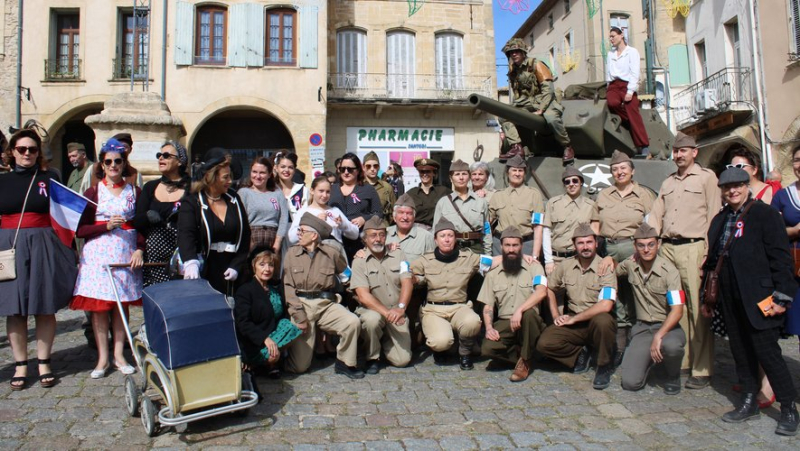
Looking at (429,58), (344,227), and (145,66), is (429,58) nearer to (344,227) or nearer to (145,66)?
(145,66)

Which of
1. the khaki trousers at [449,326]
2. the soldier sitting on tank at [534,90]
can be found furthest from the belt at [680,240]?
the soldier sitting on tank at [534,90]

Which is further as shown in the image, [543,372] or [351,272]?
[351,272]

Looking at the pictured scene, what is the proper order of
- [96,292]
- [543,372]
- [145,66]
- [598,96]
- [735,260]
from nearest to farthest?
[735,260]
[96,292]
[543,372]
[598,96]
[145,66]

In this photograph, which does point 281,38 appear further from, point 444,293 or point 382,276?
point 444,293

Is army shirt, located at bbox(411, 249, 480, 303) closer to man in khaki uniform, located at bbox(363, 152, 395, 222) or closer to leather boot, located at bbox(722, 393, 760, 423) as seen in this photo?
man in khaki uniform, located at bbox(363, 152, 395, 222)

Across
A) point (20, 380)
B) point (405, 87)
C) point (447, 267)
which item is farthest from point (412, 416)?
point (405, 87)

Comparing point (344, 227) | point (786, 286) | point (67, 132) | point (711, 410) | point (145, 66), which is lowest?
point (711, 410)

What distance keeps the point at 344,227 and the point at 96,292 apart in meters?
2.31

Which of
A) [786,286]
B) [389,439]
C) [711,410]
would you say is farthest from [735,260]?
[389,439]


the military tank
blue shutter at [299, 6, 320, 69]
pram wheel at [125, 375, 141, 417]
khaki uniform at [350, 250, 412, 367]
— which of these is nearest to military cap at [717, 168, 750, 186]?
the military tank

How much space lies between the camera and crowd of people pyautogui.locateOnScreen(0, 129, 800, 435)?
4.54m

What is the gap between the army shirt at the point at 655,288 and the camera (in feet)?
16.7

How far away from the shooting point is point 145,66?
1839cm

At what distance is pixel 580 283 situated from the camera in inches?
217
